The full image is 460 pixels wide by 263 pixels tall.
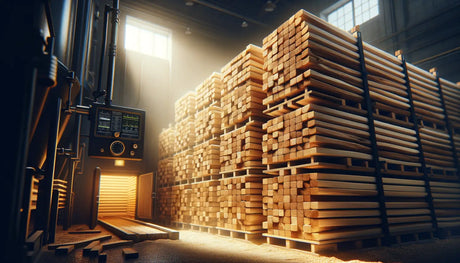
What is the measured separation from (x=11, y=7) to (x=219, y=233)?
667 cm

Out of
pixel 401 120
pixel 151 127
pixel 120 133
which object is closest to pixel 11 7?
pixel 120 133

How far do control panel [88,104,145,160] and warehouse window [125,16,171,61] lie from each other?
11505 millimetres

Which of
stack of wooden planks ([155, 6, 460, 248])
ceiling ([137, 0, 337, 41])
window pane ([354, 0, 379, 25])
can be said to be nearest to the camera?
stack of wooden planks ([155, 6, 460, 248])

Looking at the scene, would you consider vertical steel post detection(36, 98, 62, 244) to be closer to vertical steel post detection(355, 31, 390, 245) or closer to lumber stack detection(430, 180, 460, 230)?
vertical steel post detection(355, 31, 390, 245)

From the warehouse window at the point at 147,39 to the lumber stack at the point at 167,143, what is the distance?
467cm

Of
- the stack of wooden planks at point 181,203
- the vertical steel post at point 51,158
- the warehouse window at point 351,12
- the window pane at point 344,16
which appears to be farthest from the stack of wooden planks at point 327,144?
the window pane at point 344,16

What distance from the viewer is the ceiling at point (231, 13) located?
49.2 feet

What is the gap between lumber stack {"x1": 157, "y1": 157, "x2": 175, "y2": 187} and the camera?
11.9 meters

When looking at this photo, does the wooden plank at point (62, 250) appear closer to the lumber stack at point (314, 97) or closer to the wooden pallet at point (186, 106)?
the lumber stack at point (314, 97)

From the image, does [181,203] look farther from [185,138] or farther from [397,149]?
[397,149]

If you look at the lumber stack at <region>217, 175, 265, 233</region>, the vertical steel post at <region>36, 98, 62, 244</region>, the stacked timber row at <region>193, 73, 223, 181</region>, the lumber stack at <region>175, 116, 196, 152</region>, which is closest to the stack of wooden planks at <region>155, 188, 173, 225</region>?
the lumber stack at <region>175, 116, 196, 152</region>

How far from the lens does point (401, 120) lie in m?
7.35

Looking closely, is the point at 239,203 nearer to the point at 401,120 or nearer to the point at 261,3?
the point at 401,120

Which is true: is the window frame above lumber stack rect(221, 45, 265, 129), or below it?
above
